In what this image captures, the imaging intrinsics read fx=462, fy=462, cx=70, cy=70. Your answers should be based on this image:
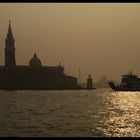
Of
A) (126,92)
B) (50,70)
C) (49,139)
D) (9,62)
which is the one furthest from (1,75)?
(49,139)

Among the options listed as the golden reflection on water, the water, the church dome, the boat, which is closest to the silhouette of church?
the church dome

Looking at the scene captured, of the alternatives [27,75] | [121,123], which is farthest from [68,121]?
[27,75]

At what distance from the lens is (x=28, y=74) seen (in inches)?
5182

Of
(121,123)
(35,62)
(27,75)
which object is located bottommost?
(121,123)

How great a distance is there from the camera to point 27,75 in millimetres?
131625

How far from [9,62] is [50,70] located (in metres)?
12.5

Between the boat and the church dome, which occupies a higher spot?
the church dome

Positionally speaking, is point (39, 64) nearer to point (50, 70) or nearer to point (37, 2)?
point (50, 70)

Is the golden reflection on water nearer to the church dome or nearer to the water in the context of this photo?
the water

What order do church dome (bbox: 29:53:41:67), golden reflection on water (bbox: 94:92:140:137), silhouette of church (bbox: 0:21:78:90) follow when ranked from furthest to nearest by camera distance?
church dome (bbox: 29:53:41:67)
silhouette of church (bbox: 0:21:78:90)
golden reflection on water (bbox: 94:92:140:137)

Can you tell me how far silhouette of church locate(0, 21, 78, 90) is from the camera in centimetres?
12862

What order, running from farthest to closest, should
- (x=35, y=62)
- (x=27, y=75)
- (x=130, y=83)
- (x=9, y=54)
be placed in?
1. (x=35, y=62)
2. (x=27, y=75)
3. (x=9, y=54)
4. (x=130, y=83)

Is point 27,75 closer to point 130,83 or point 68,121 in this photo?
point 130,83

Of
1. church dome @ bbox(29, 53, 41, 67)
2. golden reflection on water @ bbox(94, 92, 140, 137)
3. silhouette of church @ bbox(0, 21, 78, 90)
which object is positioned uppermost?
church dome @ bbox(29, 53, 41, 67)
